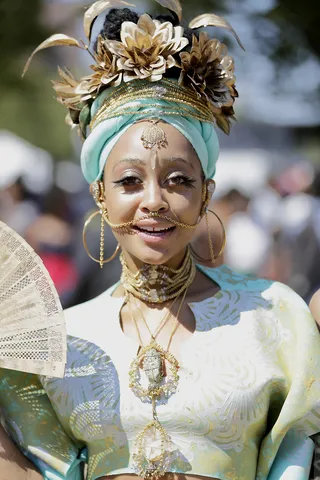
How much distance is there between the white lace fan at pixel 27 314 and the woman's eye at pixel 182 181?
47 cm

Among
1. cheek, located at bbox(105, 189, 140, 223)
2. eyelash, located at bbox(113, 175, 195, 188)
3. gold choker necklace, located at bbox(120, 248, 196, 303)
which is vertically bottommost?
gold choker necklace, located at bbox(120, 248, 196, 303)

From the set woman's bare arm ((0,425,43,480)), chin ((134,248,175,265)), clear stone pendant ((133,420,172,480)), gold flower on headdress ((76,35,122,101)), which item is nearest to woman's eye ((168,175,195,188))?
chin ((134,248,175,265))

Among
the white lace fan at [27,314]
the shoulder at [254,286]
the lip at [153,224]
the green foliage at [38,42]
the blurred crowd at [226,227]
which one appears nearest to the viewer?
the white lace fan at [27,314]

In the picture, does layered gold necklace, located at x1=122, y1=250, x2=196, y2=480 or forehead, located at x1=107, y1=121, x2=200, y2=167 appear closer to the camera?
layered gold necklace, located at x1=122, y1=250, x2=196, y2=480

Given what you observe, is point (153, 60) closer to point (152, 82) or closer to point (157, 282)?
point (152, 82)

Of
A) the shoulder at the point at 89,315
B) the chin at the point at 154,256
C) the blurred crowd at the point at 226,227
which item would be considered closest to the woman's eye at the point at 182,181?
the chin at the point at 154,256

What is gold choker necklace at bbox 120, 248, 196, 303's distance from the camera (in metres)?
3.12

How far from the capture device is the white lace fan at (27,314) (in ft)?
9.25

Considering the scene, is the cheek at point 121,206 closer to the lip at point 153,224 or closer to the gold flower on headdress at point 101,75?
the lip at point 153,224

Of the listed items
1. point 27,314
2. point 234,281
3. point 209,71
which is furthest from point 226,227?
point 27,314

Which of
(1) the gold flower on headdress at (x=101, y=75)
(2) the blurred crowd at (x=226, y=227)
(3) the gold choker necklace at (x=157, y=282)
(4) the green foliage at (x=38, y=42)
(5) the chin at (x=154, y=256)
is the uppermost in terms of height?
(1) the gold flower on headdress at (x=101, y=75)

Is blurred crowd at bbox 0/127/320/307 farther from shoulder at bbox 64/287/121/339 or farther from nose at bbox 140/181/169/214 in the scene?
nose at bbox 140/181/169/214

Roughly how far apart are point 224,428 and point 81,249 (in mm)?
5392

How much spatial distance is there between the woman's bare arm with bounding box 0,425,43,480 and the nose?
31.5 inches
